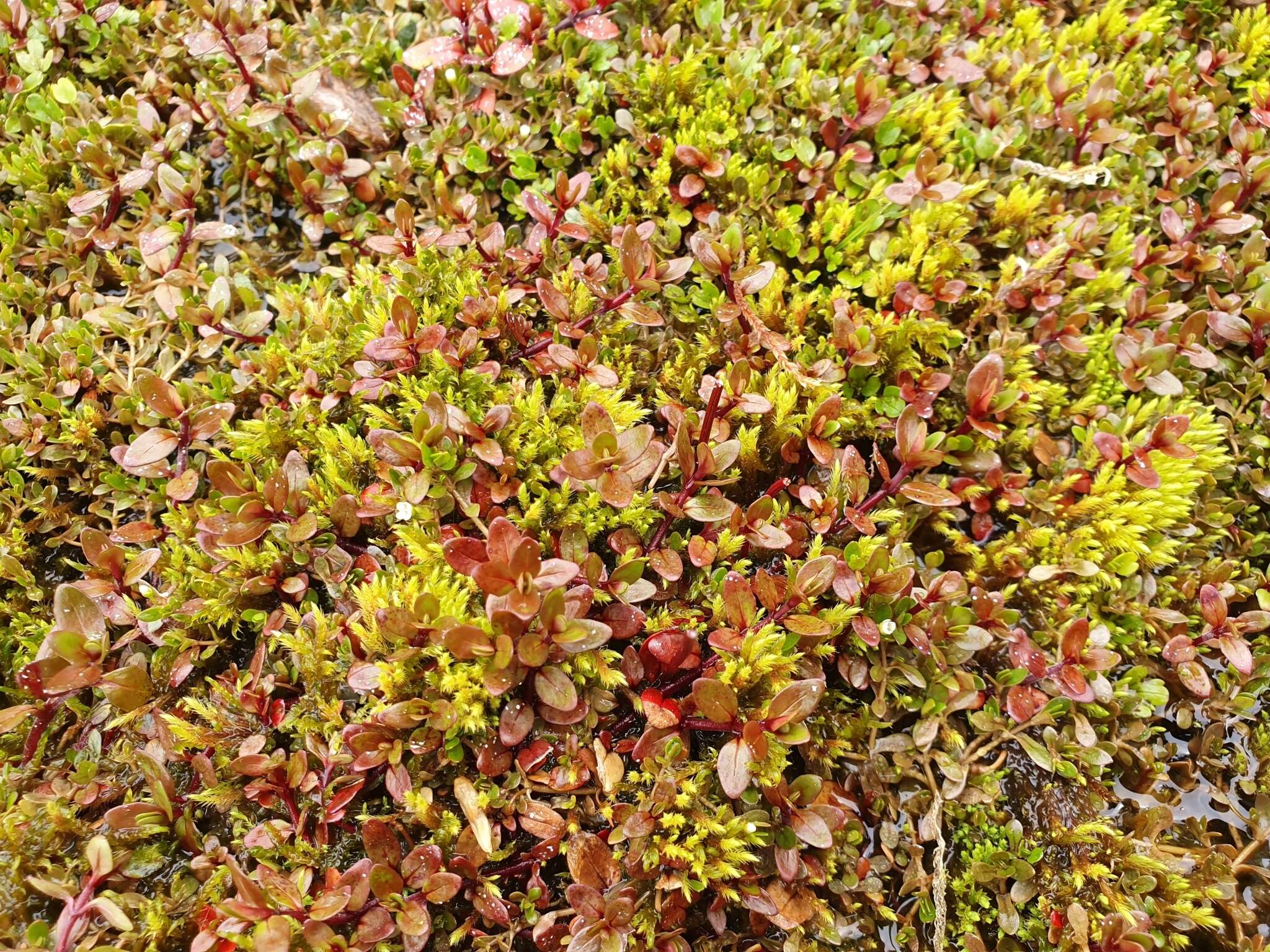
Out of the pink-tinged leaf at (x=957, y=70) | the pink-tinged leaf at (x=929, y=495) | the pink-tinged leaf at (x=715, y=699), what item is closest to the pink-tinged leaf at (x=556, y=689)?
the pink-tinged leaf at (x=715, y=699)

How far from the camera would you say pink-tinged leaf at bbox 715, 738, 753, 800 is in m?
2.15

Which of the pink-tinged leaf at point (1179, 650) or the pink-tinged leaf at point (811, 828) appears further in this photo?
the pink-tinged leaf at point (1179, 650)

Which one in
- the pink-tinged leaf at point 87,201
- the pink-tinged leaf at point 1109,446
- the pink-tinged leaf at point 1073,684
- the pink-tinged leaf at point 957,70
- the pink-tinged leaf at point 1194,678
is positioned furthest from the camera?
the pink-tinged leaf at point 957,70

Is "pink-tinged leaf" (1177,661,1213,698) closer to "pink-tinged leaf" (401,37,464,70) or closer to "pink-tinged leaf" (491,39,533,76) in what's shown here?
"pink-tinged leaf" (491,39,533,76)

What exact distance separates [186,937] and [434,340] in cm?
191

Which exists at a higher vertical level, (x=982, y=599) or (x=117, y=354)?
(x=117, y=354)

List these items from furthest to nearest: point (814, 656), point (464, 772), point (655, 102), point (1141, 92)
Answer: point (1141, 92)
point (655, 102)
point (814, 656)
point (464, 772)

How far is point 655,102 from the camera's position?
3.32m

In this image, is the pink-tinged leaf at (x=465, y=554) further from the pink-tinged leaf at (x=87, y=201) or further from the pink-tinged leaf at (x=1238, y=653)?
the pink-tinged leaf at (x=1238, y=653)

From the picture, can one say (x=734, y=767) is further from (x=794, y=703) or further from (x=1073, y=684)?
(x=1073, y=684)

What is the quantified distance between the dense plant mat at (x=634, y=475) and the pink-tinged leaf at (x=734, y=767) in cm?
2

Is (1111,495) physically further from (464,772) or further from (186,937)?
(186,937)

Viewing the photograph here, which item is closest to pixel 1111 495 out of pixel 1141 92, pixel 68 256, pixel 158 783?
pixel 1141 92

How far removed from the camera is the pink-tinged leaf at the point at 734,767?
215 cm
